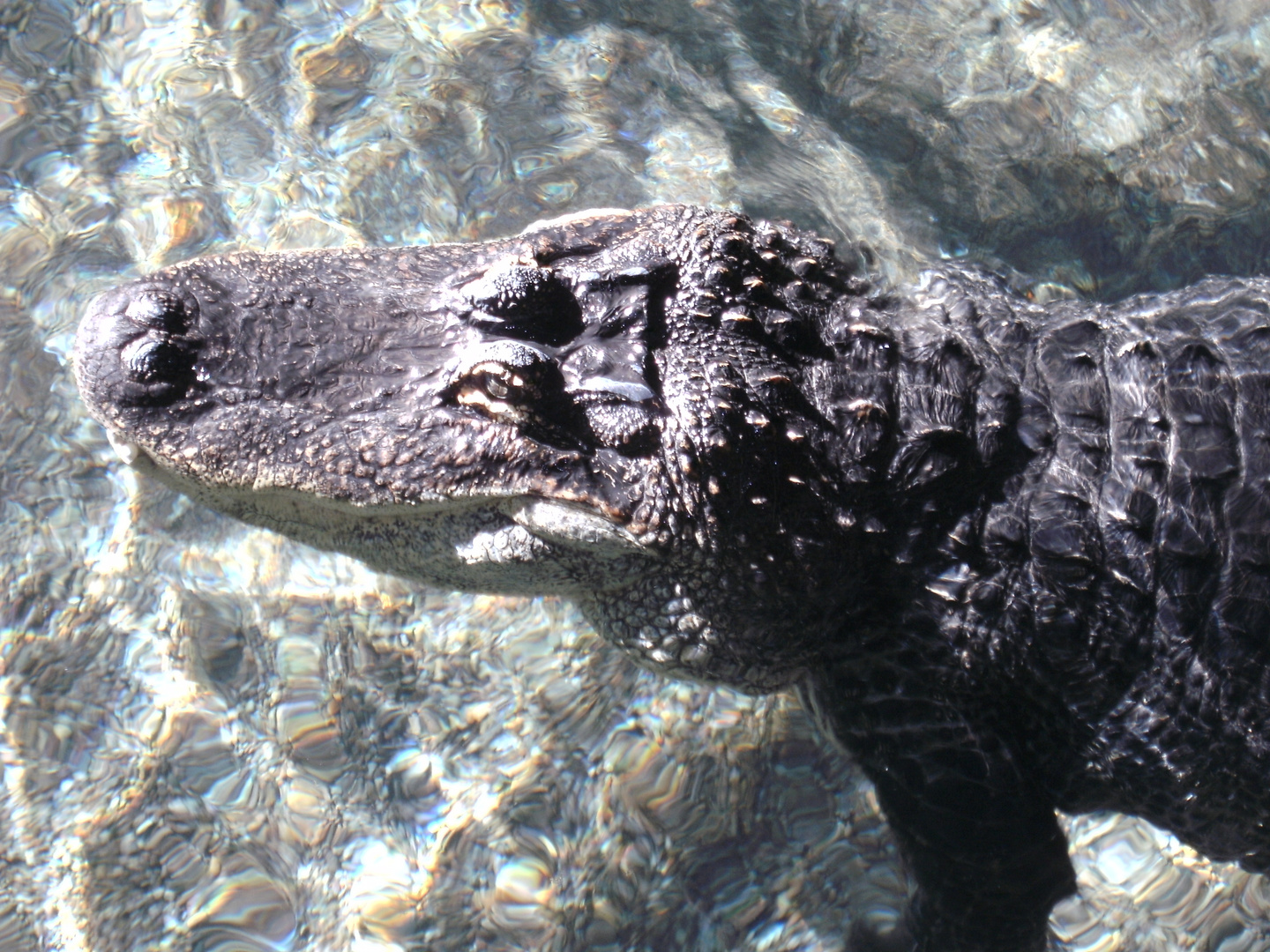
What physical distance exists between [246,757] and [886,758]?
2091 millimetres

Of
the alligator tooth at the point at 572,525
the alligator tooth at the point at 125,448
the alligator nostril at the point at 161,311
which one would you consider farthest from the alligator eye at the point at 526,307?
the alligator tooth at the point at 125,448

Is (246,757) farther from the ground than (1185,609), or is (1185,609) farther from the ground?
(1185,609)

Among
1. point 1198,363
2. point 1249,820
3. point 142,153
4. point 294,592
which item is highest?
point 1198,363

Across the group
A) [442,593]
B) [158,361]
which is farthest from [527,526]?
[442,593]

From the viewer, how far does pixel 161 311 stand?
7.72ft

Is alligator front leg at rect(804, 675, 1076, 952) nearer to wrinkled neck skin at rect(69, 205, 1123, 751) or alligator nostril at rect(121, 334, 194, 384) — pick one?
wrinkled neck skin at rect(69, 205, 1123, 751)

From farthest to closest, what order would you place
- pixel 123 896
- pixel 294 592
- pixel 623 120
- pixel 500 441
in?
1. pixel 623 120
2. pixel 294 592
3. pixel 123 896
4. pixel 500 441

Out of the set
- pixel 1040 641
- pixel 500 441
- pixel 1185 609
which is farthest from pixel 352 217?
pixel 1185 609

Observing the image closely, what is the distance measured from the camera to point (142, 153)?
4207 millimetres

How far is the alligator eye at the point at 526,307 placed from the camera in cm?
250

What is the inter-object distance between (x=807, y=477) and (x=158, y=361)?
5.31ft

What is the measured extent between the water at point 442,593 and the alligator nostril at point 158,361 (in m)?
1.35

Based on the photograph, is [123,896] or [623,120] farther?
[623,120]

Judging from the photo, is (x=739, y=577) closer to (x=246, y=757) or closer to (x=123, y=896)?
(x=246, y=757)
